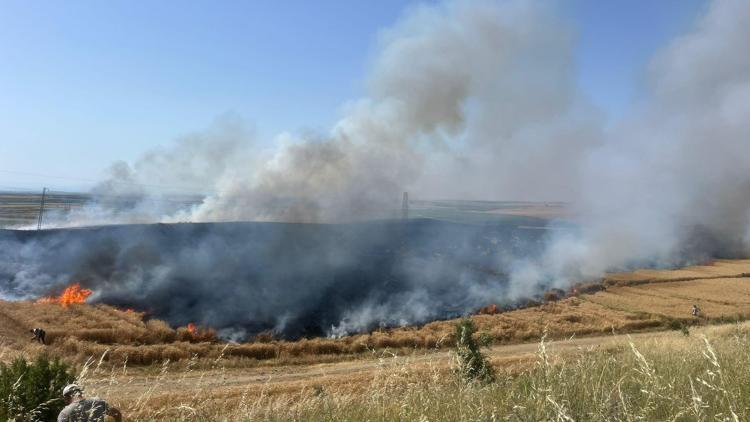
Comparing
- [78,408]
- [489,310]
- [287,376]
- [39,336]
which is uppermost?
[78,408]

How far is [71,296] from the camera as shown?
134 feet

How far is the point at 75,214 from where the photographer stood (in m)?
74.0

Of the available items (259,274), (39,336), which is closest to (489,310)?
(259,274)

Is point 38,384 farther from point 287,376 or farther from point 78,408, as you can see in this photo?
point 287,376

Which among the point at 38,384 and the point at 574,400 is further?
the point at 38,384

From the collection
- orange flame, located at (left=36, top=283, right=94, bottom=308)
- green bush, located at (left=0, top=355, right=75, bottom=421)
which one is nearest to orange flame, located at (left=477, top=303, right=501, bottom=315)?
orange flame, located at (left=36, top=283, right=94, bottom=308)

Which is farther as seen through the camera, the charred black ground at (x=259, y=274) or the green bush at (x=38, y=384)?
the charred black ground at (x=259, y=274)

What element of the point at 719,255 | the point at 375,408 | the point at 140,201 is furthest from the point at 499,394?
the point at 719,255

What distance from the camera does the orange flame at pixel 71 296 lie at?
126 feet

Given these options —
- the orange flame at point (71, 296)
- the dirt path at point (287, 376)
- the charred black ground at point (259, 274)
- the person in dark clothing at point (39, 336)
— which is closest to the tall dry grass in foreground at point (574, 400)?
the dirt path at point (287, 376)

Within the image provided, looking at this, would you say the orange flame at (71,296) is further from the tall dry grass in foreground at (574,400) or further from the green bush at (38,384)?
the tall dry grass in foreground at (574,400)

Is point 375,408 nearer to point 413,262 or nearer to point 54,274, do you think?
point 54,274

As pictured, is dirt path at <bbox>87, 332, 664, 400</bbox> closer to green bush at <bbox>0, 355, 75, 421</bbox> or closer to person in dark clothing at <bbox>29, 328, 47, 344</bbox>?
person in dark clothing at <bbox>29, 328, 47, 344</bbox>

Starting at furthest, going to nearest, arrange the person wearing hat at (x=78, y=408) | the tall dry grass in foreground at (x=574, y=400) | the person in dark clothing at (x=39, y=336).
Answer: the person in dark clothing at (x=39, y=336) < the person wearing hat at (x=78, y=408) < the tall dry grass in foreground at (x=574, y=400)
